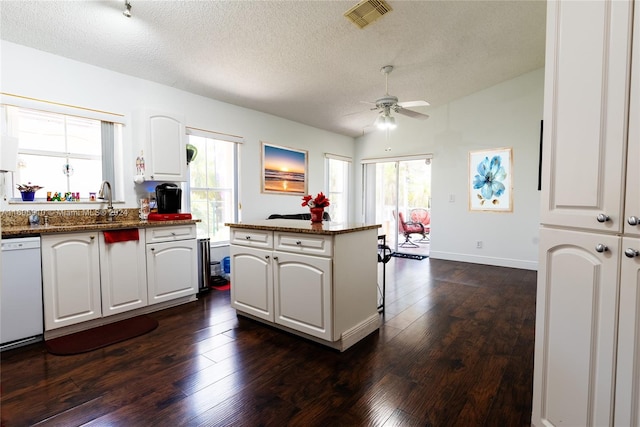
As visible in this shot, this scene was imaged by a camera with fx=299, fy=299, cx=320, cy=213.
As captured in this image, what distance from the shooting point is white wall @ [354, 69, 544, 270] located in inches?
187

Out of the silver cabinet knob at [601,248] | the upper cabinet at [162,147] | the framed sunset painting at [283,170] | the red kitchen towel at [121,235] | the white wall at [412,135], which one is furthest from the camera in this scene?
the framed sunset painting at [283,170]

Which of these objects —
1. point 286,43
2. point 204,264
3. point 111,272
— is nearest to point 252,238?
point 111,272

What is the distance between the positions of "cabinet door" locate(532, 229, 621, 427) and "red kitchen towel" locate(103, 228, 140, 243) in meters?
3.16

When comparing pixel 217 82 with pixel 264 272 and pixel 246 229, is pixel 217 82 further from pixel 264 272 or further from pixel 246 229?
pixel 264 272

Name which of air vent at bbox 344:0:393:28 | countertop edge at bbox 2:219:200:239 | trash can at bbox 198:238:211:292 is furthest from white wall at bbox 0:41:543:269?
air vent at bbox 344:0:393:28

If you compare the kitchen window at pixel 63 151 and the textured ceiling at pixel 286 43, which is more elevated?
the textured ceiling at pixel 286 43

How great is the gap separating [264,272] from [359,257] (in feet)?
2.74

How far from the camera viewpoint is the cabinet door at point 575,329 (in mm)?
1092

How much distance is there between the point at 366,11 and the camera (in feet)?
8.68

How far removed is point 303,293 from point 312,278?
0.16m

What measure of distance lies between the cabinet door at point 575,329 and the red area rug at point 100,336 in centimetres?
285

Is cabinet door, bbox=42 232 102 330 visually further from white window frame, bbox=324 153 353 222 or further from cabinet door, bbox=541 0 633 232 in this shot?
white window frame, bbox=324 153 353 222

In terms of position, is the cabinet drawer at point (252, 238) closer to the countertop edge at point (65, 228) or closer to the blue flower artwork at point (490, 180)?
the countertop edge at point (65, 228)

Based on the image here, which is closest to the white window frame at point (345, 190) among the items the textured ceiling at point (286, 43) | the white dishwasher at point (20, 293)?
the textured ceiling at point (286, 43)
